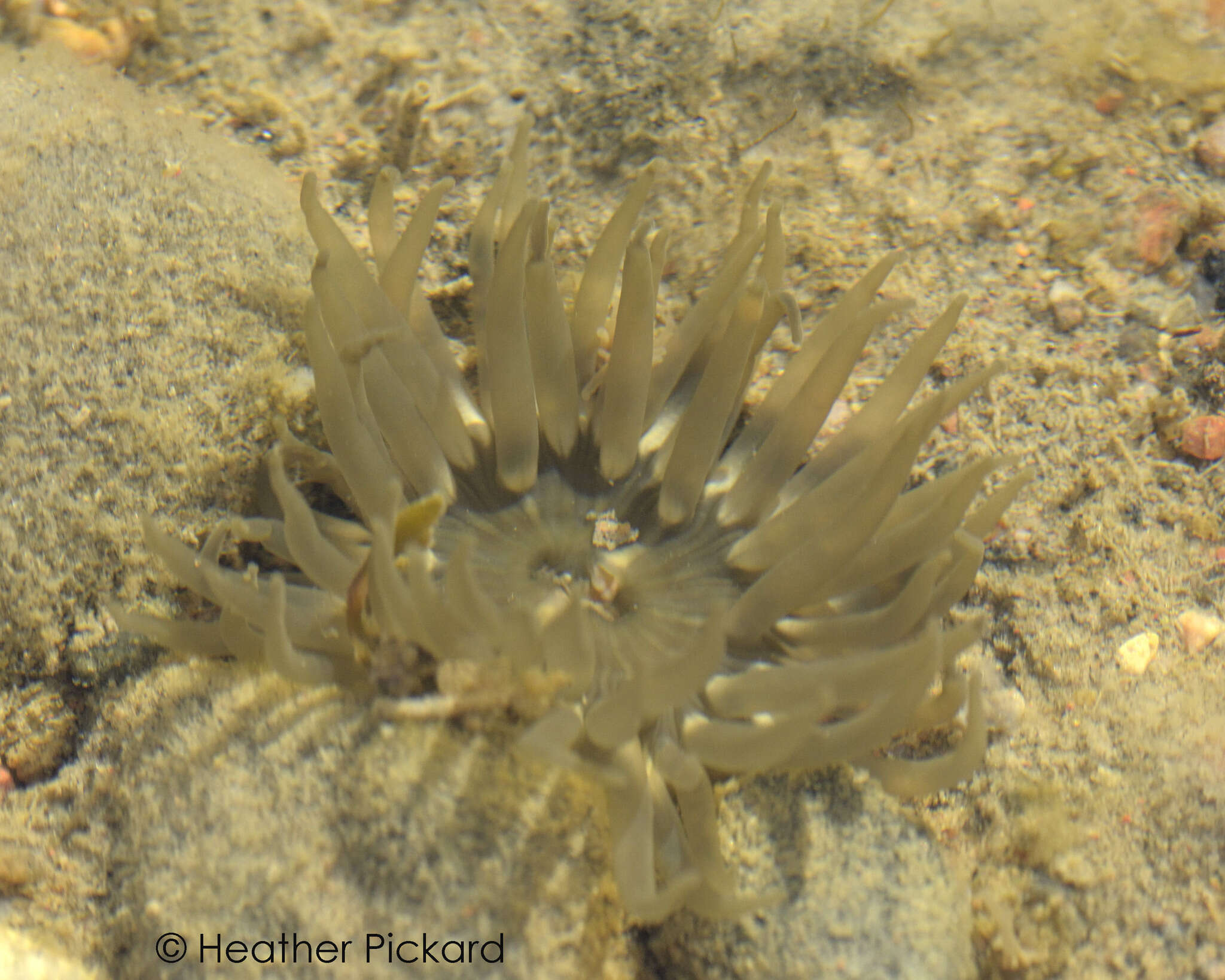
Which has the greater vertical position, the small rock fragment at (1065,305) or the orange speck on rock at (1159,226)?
the orange speck on rock at (1159,226)

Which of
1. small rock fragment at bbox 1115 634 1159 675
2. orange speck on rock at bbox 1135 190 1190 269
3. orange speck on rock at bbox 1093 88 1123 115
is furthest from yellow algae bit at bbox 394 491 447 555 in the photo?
orange speck on rock at bbox 1093 88 1123 115

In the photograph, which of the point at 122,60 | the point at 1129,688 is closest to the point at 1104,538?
the point at 1129,688

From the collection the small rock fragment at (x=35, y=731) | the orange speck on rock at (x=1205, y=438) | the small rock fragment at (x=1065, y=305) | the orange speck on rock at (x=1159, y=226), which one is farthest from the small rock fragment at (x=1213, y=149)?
the small rock fragment at (x=35, y=731)

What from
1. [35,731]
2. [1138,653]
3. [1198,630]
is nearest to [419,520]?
[35,731]

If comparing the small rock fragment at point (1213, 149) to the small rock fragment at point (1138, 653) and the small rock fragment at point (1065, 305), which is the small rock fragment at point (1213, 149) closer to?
the small rock fragment at point (1065, 305)

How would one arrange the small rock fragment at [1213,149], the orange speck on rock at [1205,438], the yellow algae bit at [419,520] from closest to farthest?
1. the yellow algae bit at [419,520]
2. the orange speck on rock at [1205,438]
3. the small rock fragment at [1213,149]

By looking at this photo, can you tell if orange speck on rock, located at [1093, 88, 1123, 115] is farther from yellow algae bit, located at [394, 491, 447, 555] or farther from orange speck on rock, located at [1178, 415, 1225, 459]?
yellow algae bit, located at [394, 491, 447, 555]
